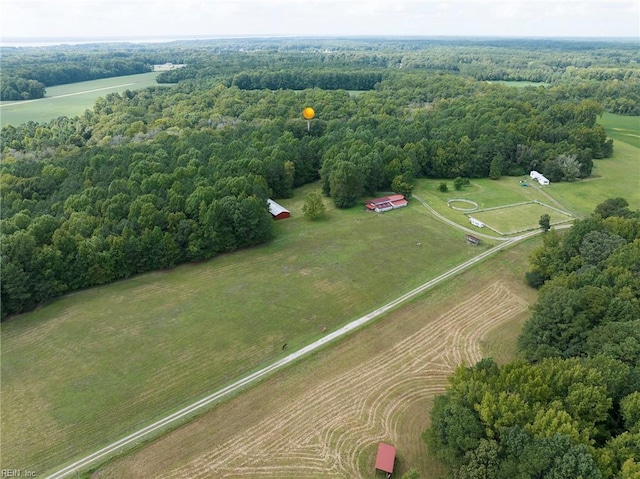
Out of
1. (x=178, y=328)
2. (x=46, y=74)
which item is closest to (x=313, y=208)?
(x=178, y=328)

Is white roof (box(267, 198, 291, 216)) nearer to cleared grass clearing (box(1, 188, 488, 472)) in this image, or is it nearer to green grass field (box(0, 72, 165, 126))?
cleared grass clearing (box(1, 188, 488, 472))

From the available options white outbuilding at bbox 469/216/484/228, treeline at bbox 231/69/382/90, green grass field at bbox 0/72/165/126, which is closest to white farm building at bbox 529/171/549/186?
white outbuilding at bbox 469/216/484/228

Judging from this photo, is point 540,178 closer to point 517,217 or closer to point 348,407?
point 517,217

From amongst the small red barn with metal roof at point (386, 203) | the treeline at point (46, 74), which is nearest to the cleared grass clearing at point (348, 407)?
the small red barn with metal roof at point (386, 203)

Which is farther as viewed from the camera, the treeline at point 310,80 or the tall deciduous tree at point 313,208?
the treeline at point 310,80

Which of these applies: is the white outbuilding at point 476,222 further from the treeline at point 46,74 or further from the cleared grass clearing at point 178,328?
the treeline at point 46,74

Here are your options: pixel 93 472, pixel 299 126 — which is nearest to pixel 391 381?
pixel 93 472

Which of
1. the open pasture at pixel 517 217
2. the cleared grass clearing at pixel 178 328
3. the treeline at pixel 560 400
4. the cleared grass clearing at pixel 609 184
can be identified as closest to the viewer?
the treeline at pixel 560 400
